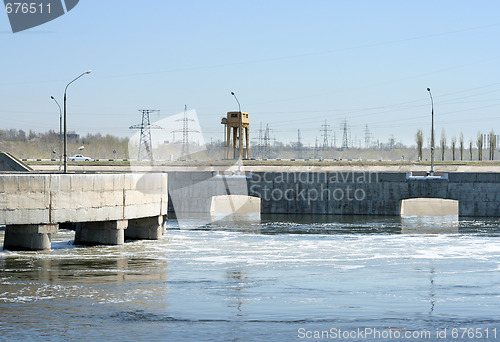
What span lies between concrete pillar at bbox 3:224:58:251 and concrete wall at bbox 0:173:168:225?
4.20ft

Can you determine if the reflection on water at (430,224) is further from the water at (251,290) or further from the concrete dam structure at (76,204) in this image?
the concrete dam structure at (76,204)

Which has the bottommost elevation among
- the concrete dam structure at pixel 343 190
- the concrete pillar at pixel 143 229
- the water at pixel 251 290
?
the water at pixel 251 290

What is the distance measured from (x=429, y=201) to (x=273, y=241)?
40940 millimetres

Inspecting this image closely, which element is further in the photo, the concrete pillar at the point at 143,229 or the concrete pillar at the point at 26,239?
the concrete pillar at the point at 143,229

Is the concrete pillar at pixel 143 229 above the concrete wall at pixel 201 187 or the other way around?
the other way around

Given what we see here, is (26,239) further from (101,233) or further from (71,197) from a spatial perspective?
(101,233)

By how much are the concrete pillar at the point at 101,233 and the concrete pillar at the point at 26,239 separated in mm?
2899

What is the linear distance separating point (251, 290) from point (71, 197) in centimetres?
1027

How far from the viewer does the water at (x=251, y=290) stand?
1833cm

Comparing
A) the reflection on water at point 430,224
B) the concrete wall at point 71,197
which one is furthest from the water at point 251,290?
the reflection on water at point 430,224

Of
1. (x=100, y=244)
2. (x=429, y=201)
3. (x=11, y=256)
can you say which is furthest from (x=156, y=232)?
(x=429, y=201)

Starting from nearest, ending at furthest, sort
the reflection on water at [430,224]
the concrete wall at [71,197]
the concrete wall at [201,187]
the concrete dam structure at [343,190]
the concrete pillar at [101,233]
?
the concrete wall at [71,197] < the concrete pillar at [101,233] < the reflection on water at [430,224] < the concrete dam structure at [343,190] < the concrete wall at [201,187]

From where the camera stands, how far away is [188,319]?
19531 mm

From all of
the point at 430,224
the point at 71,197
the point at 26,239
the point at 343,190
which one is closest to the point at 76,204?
the point at 71,197
